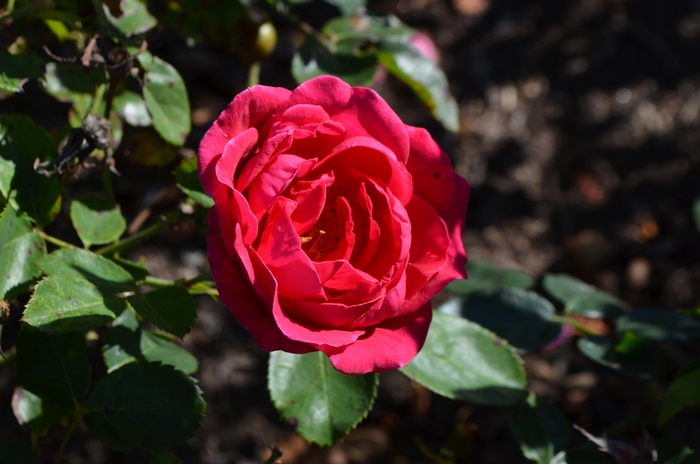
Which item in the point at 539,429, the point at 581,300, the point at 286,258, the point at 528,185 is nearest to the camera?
the point at 286,258

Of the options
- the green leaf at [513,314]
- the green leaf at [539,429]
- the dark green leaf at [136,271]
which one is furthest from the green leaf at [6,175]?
the green leaf at [539,429]

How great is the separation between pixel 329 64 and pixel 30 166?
0.65m

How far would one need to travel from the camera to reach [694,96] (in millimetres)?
2438

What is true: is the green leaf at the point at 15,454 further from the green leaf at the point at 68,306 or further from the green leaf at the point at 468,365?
the green leaf at the point at 468,365

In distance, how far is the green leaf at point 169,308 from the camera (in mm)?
865

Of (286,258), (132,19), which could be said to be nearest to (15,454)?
(286,258)

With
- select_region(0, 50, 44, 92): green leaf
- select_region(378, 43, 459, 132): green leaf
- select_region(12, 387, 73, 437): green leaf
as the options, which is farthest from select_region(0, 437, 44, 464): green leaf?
select_region(378, 43, 459, 132): green leaf

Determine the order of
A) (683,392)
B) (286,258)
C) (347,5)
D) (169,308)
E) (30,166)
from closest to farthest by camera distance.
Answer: (286,258) < (169,308) < (30,166) < (683,392) < (347,5)

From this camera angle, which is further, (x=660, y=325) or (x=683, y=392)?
(x=660, y=325)

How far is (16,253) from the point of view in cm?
93

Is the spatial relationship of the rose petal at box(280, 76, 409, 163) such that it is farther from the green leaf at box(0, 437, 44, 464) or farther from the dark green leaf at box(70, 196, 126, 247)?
the green leaf at box(0, 437, 44, 464)

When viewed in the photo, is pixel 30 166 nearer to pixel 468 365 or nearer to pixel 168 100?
pixel 168 100

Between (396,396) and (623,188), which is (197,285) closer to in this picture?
(396,396)

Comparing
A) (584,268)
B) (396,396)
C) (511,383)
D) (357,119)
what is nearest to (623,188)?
(584,268)
